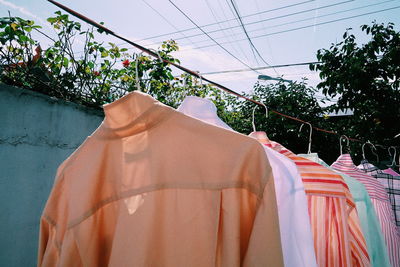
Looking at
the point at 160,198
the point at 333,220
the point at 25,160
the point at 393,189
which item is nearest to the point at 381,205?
the point at 393,189

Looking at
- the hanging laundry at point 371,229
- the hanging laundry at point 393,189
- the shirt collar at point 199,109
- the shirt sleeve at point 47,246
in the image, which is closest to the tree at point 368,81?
the hanging laundry at point 393,189

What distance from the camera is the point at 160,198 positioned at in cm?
85

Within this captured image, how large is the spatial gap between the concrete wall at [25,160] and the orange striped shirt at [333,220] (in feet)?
6.18

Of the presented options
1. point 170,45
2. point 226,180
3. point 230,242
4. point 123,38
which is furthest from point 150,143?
point 170,45

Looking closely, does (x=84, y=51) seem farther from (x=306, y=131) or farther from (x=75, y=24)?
(x=306, y=131)

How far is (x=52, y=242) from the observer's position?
926 mm

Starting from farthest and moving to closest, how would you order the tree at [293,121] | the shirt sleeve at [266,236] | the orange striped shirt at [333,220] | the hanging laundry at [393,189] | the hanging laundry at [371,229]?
1. the tree at [293,121]
2. the hanging laundry at [393,189]
3. the hanging laundry at [371,229]
4. the orange striped shirt at [333,220]
5. the shirt sleeve at [266,236]

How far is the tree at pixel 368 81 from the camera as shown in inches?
136

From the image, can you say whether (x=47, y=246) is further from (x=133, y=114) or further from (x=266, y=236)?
(x=266, y=236)

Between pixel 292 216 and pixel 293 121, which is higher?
pixel 293 121

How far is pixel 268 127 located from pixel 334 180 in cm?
288

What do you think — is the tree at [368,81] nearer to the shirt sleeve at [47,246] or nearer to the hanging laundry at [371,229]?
the hanging laundry at [371,229]

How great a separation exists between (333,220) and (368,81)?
306 centimetres

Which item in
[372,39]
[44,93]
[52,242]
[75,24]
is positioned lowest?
[52,242]
